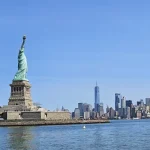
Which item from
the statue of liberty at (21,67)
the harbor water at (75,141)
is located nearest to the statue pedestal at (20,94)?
the statue of liberty at (21,67)

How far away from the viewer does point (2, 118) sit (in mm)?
130875

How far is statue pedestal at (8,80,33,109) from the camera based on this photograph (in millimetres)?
132250

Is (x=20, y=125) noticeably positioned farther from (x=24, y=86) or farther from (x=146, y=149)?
(x=146, y=149)

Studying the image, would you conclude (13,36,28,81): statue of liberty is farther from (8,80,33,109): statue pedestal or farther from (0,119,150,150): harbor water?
(0,119,150,150): harbor water

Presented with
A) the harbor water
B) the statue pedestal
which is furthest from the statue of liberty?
the harbor water

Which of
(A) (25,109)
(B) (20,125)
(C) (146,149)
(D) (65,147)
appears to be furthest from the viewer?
(A) (25,109)

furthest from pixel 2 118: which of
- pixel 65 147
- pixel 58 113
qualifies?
pixel 65 147

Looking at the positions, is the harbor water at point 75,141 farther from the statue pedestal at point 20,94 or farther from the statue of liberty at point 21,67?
the statue of liberty at point 21,67

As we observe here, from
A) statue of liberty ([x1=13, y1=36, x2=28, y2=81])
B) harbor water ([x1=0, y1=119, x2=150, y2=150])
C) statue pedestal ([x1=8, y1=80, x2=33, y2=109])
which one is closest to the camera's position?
harbor water ([x1=0, y1=119, x2=150, y2=150])

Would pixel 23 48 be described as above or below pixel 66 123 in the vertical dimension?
above

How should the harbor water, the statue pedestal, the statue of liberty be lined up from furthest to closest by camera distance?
the statue of liberty → the statue pedestal → the harbor water

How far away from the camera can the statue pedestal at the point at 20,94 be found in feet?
434

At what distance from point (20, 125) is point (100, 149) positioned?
7476cm

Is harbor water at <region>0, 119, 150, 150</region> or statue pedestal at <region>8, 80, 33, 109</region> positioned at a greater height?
statue pedestal at <region>8, 80, 33, 109</region>
